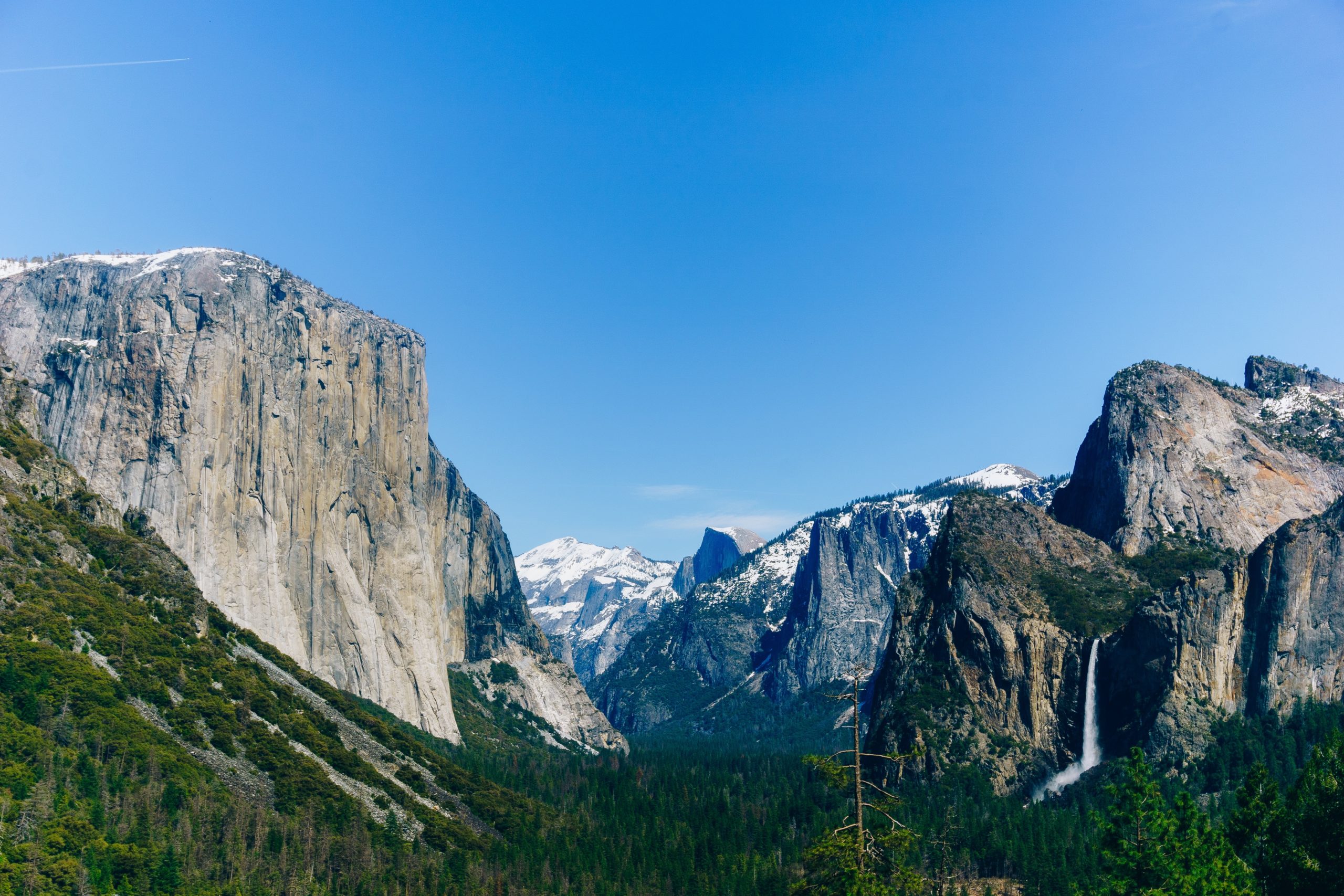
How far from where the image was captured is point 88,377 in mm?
198500

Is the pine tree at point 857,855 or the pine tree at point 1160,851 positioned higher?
the pine tree at point 857,855

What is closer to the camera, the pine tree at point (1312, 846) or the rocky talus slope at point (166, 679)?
the pine tree at point (1312, 846)

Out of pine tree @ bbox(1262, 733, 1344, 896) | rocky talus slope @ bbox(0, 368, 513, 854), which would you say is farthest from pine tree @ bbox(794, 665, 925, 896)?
rocky talus slope @ bbox(0, 368, 513, 854)

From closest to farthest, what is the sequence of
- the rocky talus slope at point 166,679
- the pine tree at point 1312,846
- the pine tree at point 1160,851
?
the pine tree at point 1160,851, the pine tree at point 1312,846, the rocky talus slope at point 166,679

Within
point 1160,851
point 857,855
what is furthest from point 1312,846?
point 857,855

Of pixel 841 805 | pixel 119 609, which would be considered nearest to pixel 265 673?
pixel 119 609

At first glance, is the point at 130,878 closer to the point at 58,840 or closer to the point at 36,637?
the point at 58,840

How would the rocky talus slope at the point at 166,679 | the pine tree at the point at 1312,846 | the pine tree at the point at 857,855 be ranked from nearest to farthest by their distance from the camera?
the pine tree at the point at 857,855
the pine tree at the point at 1312,846
the rocky talus slope at the point at 166,679

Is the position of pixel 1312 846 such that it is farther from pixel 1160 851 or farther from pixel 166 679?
pixel 166 679

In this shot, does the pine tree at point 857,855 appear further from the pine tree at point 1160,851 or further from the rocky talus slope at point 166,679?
the rocky talus slope at point 166,679

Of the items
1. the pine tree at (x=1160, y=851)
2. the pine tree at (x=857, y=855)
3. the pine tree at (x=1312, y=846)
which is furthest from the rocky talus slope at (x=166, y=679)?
the pine tree at (x=1312, y=846)

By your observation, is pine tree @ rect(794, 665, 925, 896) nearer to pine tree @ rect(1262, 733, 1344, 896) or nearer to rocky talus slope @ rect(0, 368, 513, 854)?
pine tree @ rect(1262, 733, 1344, 896)

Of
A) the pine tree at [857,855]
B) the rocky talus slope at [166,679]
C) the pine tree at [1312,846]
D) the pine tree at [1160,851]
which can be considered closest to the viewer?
the pine tree at [857,855]

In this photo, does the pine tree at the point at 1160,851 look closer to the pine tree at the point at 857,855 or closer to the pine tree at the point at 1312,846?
the pine tree at the point at 1312,846
